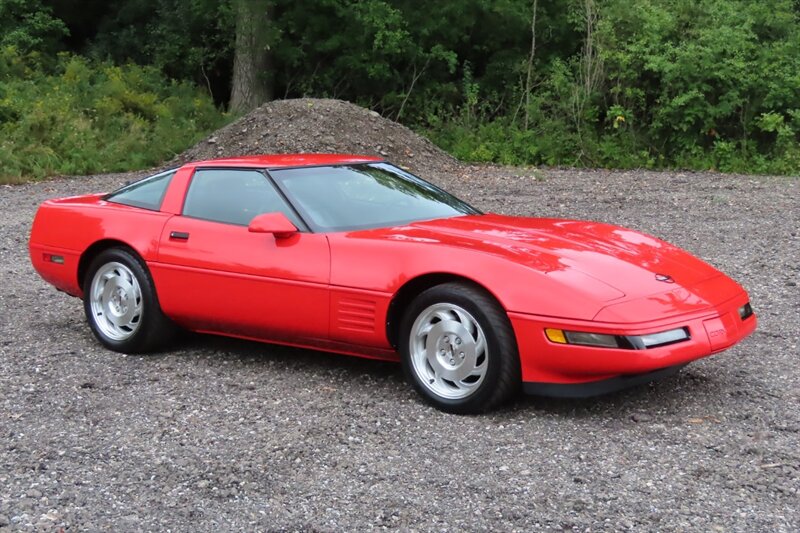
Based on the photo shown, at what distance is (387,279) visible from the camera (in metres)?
4.91

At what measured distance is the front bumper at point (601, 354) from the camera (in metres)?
4.33

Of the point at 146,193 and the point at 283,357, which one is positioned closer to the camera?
the point at 283,357

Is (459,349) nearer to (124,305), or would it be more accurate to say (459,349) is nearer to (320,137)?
(124,305)

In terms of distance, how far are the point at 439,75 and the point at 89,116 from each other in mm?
7821

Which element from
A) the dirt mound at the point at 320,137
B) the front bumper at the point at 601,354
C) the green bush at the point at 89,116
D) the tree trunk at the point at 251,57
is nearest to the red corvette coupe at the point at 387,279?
the front bumper at the point at 601,354

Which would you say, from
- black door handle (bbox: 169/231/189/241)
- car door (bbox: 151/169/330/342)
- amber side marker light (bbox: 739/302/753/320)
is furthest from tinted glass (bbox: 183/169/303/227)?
amber side marker light (bbox: 739/302/753/320)

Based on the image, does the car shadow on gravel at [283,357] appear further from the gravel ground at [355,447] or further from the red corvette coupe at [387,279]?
the red corvette coupe at [387,279]

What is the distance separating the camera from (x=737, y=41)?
54.2 ft

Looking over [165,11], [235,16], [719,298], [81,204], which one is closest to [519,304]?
[719,298]

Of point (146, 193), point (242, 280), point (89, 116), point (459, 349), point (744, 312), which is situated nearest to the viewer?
point (459, 349)

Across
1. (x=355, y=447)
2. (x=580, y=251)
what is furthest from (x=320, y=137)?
(x=355, y=447)

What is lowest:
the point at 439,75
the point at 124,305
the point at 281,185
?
Answer: the point at 124,305

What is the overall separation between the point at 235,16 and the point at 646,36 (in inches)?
366

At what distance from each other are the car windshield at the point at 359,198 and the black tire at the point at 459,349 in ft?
2.70
